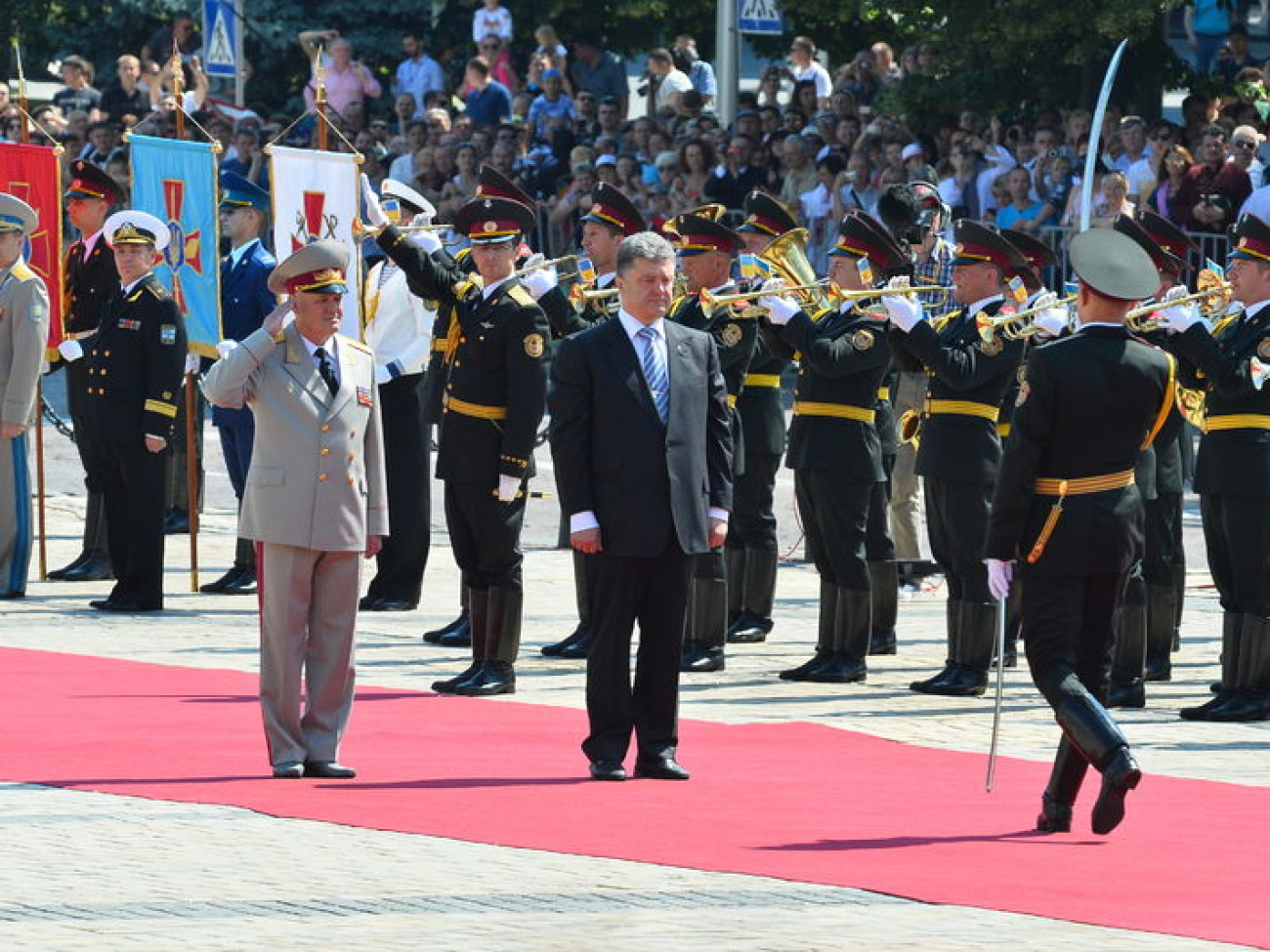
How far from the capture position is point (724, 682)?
13.0 m

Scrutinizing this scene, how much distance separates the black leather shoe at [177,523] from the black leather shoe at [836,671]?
592cm

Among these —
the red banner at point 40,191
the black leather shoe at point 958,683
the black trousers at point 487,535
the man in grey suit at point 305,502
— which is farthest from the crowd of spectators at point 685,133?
the man in grey suit at point 305,502

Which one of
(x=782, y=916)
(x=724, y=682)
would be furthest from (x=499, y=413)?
(x=782, y=916)

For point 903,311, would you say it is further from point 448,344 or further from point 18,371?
point 18,371

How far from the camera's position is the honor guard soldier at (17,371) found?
15.1 metres

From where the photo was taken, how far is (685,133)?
25156mm

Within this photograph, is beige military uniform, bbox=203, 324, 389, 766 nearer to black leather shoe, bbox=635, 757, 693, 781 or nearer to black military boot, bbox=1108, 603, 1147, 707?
black leather shoe, bbox=635, 757, 693, 781

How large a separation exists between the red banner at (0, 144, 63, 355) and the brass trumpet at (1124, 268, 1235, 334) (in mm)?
6100

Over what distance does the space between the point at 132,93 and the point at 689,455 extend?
21009 millimetres

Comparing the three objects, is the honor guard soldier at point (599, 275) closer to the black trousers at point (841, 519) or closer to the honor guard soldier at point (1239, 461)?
the black trousers at point (841, 519)

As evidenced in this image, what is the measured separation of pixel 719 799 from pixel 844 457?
3318 millimetres

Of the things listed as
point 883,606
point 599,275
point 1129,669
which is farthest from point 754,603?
point 1129,669

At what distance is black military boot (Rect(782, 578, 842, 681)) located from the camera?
43.1 feet

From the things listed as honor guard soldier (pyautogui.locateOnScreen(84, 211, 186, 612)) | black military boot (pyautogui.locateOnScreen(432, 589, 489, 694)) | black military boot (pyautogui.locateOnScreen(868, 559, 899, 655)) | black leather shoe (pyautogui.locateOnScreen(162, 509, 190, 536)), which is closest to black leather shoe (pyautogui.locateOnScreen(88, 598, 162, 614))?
honor guard soldier (pyautogui.locateOnScreen(84, 211, 186, 612))
